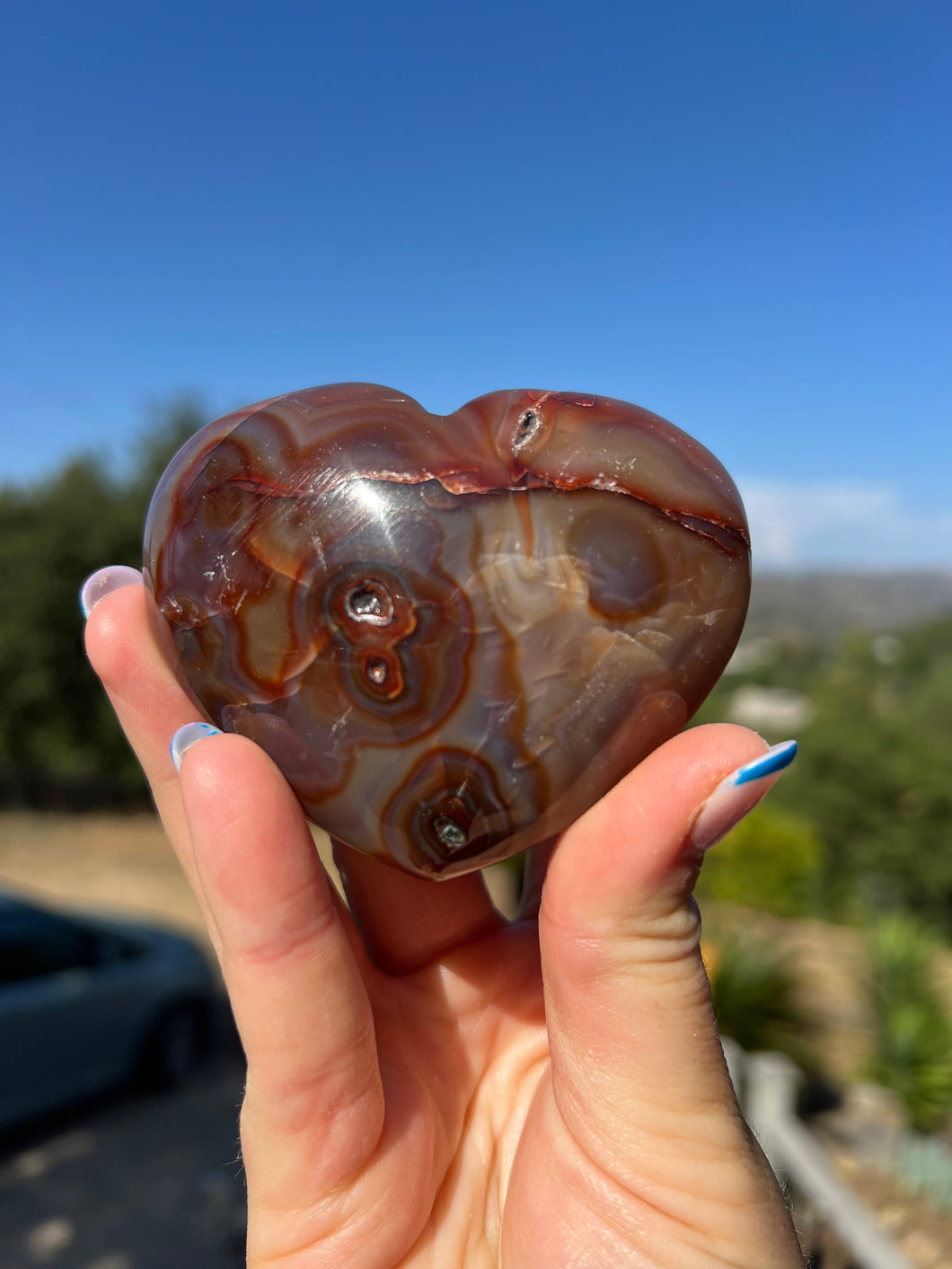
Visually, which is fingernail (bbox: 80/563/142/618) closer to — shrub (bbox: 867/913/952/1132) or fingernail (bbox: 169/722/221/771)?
fingernail (bbox: 169/722/221/771)

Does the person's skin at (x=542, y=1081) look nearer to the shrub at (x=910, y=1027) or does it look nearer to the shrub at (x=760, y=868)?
the shrub at (x=910, y=1027)

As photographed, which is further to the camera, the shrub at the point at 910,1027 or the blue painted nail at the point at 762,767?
the shrub at the point at 910,1027

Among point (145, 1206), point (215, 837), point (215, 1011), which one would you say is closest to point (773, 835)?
point (215, 1011)

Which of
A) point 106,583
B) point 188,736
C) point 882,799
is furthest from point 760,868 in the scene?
point 882,799

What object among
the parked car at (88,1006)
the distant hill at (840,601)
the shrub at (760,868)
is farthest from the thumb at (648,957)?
the distant hill at (840,601)

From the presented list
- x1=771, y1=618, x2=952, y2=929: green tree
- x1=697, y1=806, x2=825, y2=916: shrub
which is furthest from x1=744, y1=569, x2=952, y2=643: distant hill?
x1=697, y1=806, x2=825, y2=916: shrub

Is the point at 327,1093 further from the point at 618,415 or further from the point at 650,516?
the point at 618,415

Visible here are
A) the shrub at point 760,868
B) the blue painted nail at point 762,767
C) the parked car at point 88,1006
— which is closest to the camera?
the blue painted nail at point 762,767
